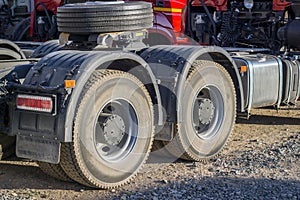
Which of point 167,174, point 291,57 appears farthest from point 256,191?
point 291,57

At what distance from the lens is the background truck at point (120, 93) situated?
4.70 meters

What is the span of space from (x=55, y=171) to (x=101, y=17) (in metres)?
1.74

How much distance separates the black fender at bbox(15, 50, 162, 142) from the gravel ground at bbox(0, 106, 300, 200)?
2.10 ft

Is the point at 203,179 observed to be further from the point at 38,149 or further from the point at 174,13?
the point at 174,13

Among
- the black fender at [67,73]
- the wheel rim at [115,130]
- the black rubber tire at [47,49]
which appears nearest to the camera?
the black fender at [67,73]

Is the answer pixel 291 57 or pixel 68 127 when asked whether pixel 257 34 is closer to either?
pixel 291 57

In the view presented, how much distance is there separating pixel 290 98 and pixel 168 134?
2.89 metres

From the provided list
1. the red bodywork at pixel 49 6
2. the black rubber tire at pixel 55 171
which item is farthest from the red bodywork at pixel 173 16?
the black rubber tire at pixel 55 171

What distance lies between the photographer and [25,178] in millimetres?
5426

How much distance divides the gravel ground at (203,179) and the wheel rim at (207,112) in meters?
0.33

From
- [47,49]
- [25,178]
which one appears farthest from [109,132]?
[47,49]

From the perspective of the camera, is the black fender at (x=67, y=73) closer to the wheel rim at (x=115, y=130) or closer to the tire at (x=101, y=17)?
the wheel rim at (x=115, y=130)

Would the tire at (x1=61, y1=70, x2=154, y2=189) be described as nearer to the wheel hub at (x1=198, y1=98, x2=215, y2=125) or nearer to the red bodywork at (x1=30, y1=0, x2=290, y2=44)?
the wheel hub at (x1=198, y1=98, x2=215, y2=125)

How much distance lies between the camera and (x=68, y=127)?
4586mm
